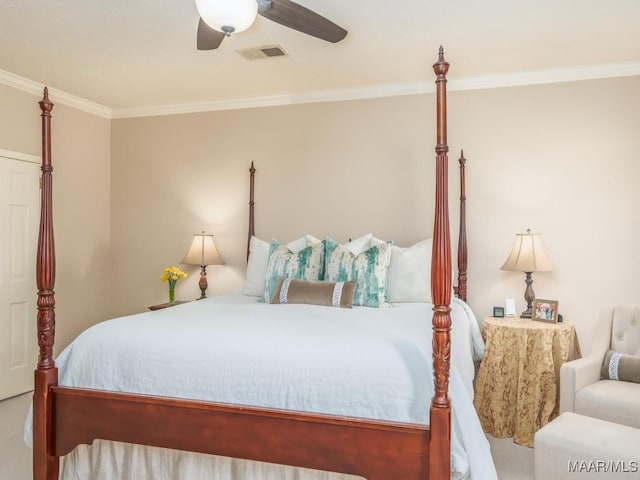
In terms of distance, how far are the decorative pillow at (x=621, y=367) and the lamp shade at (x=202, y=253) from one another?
3093 millimetres

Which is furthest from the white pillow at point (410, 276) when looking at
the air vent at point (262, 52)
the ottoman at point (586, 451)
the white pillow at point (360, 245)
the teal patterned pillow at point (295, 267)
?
the air vent at point (262, 52)

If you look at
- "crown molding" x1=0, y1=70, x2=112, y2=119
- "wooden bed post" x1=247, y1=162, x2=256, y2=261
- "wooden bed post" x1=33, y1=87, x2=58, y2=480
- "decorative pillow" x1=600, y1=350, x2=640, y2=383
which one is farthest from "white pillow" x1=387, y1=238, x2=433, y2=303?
"crown molding" x1=0, y1=70, x2=112, y2=119

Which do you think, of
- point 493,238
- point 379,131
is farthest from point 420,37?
point 493,238

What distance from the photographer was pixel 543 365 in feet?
10.5

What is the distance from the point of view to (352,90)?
14.1 ft

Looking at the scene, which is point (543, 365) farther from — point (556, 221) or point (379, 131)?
point (379, 131)

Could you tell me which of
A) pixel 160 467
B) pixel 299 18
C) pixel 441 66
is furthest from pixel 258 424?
pixel 299 18

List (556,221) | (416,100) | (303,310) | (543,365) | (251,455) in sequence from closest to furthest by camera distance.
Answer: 1. (251,455)
2. (303,310)
3. (543,365)
4. (556,221)
5. (416,100)

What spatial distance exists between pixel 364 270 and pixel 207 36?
1.71m

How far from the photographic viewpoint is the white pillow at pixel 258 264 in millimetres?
3857

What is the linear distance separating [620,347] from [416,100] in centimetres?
236

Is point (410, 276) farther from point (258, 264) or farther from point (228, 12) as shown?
point (228, 12)

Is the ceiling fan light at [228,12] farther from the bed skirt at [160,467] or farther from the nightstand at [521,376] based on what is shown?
the nightstand at [521,376]

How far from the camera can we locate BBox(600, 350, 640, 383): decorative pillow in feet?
9.59
